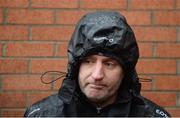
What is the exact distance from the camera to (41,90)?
3.76 m

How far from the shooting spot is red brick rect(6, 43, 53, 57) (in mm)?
3734

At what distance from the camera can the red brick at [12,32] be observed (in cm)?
373

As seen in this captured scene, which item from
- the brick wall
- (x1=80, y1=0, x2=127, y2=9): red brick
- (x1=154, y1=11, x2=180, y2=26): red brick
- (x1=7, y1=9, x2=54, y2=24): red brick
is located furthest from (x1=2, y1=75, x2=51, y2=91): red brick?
(x1=154, y1=11, x2=180, y2=26): red brick

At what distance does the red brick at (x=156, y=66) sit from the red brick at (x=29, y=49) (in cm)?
65

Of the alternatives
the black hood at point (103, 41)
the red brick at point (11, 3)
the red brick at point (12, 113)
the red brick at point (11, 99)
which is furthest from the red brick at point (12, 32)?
the black hood at point (103, 41)

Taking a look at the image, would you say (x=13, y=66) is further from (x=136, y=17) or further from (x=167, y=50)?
(x=167, y=50)

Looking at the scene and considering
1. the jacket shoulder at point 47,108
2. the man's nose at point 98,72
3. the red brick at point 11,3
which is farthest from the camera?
the red brick at point 11,3

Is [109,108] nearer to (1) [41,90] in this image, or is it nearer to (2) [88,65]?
(2) [88,65]

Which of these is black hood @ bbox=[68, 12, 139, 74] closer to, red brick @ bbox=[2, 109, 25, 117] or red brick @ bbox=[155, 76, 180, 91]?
red brick @ bbox=[155, 76, 180, 91]

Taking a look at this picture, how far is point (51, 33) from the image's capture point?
3748mm

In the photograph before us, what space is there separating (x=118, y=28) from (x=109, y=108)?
0.46 meters

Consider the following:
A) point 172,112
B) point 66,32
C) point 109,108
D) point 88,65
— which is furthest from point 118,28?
point 172,112

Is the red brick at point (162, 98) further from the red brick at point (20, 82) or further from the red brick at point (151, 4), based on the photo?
the red brick at point (20, 82)

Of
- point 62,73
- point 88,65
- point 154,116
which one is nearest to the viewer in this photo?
point 88,65
